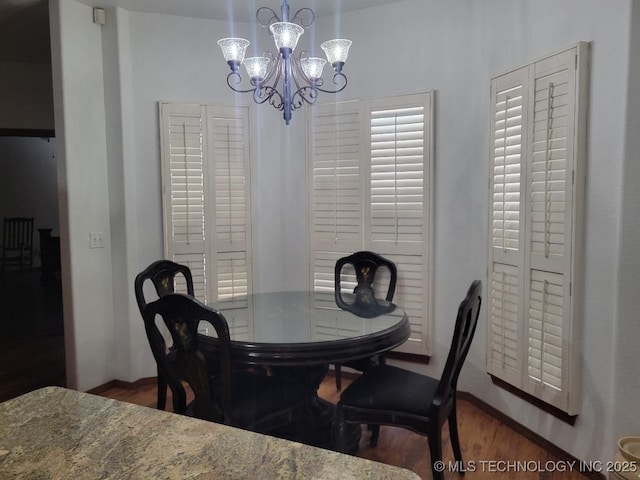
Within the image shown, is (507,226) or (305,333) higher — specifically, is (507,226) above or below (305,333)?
above

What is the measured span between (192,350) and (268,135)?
6.92 feet

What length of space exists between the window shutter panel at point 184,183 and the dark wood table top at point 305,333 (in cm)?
84

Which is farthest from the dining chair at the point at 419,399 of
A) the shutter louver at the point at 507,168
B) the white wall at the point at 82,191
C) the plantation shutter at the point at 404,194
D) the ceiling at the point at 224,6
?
the ceiling at the point at 224,6

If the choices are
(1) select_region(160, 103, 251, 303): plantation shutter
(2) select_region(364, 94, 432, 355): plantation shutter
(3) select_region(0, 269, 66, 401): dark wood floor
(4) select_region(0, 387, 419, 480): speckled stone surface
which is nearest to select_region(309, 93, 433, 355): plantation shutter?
(2) select_region(364, 94, 432, 355): plantation shutter

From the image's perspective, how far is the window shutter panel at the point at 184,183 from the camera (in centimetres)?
337

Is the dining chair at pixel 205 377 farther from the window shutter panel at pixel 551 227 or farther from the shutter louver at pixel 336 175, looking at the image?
the shutter louver at pixel 336 175

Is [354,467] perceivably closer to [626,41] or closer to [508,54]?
[626,41]

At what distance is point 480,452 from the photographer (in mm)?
2434

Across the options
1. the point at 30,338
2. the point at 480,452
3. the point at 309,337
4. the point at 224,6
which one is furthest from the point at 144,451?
the point at 30,338

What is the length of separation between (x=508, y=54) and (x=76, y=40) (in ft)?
9.04

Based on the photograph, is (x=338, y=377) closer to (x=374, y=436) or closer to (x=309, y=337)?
(x=374, y=436)

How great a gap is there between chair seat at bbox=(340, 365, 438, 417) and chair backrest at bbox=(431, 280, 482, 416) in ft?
0.23

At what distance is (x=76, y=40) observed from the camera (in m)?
3.09

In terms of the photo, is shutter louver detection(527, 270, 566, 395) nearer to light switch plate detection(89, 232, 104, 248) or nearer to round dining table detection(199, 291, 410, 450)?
round dining table detection(199, 291, 410, 450)
